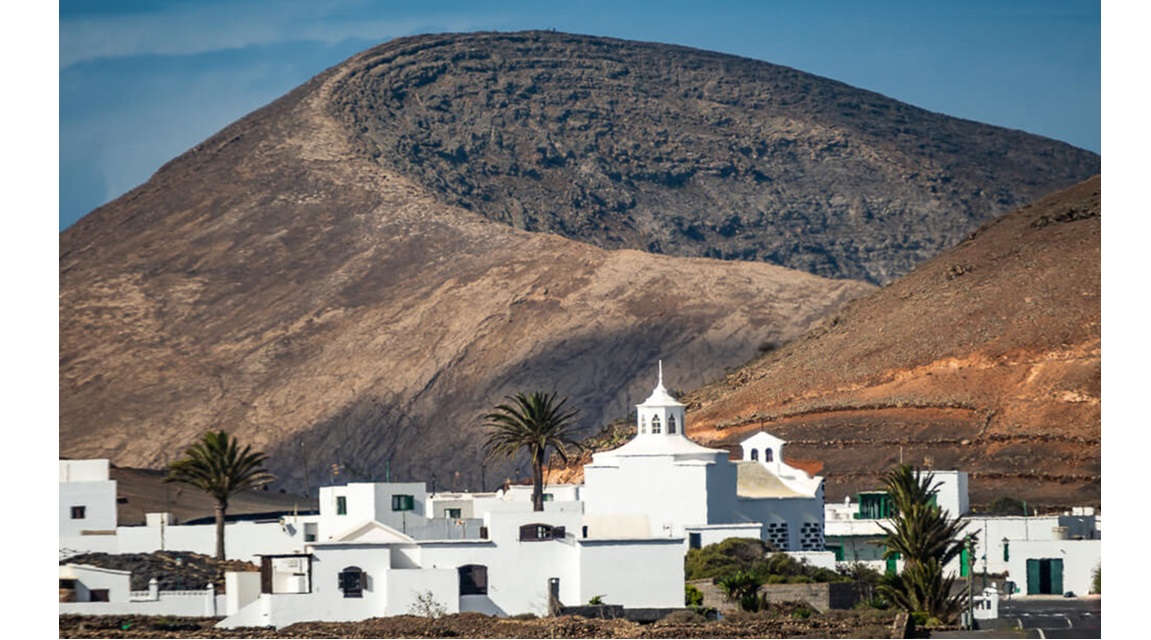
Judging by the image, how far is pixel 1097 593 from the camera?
69.2 metres

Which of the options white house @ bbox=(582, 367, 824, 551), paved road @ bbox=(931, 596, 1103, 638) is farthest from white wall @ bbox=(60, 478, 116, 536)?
paved road @ bbox=(931, 596, 1103, 638)

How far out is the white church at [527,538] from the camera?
186ft

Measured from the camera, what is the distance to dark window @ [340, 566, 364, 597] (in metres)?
56.9

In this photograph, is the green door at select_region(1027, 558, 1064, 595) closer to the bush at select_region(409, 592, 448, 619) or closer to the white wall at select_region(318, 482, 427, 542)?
the white wall at select_region(318, 482, 427, 542)

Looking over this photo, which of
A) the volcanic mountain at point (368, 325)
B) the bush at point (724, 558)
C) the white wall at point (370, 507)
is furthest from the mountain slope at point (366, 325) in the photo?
the bush at point (724, 558)

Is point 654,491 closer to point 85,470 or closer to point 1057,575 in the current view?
point 1057,575

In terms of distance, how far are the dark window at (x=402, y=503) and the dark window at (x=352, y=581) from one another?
15.2 meters

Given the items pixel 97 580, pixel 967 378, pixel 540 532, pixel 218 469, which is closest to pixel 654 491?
pixel 540 532

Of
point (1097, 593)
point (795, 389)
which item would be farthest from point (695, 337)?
point (1097, 593)

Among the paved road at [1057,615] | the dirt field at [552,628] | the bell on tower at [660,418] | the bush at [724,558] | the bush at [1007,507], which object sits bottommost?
the paved road at [1057,615]

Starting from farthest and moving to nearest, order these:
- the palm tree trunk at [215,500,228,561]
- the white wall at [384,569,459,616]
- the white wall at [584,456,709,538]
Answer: the palm tree trunk at [215,500,228,561]
the white wall at [584,456,709,538]
the white wall at [384,569,459,616]

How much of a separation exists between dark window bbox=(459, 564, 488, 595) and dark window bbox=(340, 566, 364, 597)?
105 inches

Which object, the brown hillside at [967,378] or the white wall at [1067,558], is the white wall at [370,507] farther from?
the brown hillside at [967,378]

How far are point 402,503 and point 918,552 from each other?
21.0 metres
